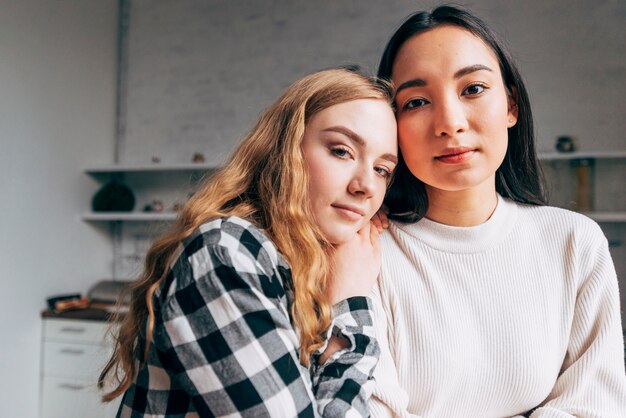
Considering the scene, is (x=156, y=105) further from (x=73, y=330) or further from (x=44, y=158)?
(x=73, y=330)

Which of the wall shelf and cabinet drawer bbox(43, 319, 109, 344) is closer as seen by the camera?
the wall shelf

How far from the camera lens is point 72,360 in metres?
3.26

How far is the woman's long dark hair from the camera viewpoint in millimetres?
1058

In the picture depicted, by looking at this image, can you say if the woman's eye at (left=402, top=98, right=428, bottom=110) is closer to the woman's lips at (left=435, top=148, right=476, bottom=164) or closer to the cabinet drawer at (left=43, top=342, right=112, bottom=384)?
the woman's lips at (left=435, top=148, right=476, bottom=164)

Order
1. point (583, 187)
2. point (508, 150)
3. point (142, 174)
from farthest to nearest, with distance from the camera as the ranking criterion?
point (142, 174), point (583, 187), point (508, 150)

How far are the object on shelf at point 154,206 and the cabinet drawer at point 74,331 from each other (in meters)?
0.94

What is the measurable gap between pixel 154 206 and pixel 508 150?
310cm

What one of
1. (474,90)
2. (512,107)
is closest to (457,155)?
(474,90)

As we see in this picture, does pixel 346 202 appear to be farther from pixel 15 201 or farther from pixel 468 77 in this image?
pixel 15 201

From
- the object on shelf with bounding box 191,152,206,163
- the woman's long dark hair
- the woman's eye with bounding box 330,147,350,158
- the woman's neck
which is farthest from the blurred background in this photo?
the woman's eye with bounding box 330,147,350,158

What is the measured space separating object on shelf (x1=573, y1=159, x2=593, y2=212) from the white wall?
3.12 m

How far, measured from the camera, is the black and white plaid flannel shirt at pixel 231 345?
0.78 meters

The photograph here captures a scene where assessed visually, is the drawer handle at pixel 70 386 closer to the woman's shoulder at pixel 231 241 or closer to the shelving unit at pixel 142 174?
the shelving unit at pixel 142 174

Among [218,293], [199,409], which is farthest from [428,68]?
[199,409]
